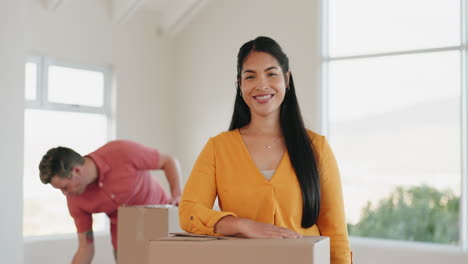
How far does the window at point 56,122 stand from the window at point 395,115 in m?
1.99

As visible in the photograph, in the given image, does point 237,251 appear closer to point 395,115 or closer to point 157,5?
point 395,115

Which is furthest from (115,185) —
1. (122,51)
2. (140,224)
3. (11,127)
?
(122,51)

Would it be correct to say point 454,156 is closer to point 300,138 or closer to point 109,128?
point 109,128

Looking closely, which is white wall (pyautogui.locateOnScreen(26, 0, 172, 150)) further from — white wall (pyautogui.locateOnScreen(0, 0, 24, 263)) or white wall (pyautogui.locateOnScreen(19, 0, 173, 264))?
white wall (pyautogui.locateOnScreen(0, 0, 24, 263))

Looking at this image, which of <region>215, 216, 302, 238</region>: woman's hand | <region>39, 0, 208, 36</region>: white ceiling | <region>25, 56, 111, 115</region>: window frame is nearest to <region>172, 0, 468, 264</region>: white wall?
<region>39, 0, 208, 36</region>: white ceiling

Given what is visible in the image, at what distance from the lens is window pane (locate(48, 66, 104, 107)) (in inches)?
191

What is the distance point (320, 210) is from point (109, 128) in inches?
158

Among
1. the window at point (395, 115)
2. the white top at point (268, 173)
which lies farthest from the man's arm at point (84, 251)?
the window at point (395, 115)

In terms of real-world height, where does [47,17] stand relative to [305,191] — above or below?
above

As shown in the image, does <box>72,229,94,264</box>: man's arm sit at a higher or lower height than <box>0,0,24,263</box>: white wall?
lower

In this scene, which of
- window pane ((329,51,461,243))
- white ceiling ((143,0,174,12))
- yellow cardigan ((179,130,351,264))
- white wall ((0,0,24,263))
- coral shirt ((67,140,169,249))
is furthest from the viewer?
white ceiling ((143,0,174,12))

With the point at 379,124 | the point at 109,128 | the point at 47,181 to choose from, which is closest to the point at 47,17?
the point at 109,128

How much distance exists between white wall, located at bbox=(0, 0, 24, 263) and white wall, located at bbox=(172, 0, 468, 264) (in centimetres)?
208

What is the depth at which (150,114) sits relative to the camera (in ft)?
18.5
